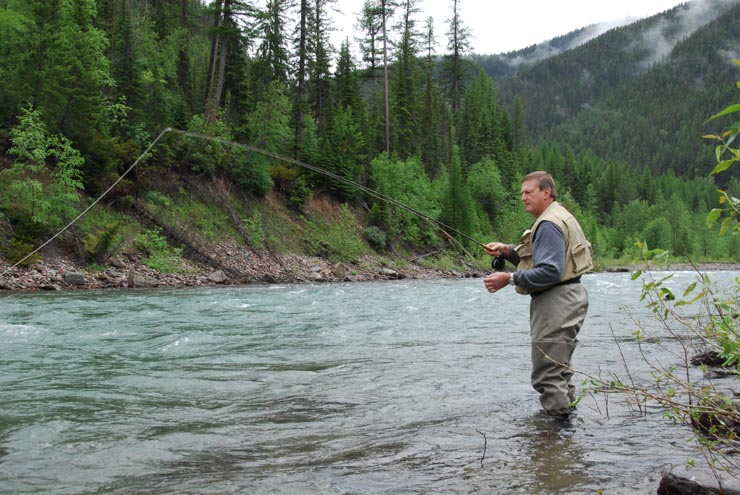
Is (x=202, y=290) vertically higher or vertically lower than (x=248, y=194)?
lower

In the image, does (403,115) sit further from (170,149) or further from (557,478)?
(557,478)

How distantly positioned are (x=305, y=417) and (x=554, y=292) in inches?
89.9

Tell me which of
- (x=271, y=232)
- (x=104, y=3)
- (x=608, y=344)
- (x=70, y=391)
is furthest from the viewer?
(x=104, y=3)

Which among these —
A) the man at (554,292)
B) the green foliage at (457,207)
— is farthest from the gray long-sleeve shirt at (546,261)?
the green foliage at (457,207)

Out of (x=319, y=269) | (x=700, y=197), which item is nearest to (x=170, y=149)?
(x=319, y=269)

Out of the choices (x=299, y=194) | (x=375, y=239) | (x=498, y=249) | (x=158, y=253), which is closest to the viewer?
(x=498, y=249)

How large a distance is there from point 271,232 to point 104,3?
50.8 ft

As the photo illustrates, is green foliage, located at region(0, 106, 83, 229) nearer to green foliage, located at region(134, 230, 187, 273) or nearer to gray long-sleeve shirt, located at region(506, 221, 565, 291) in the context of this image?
green foliage, located at region(134, 230, 187, 273)

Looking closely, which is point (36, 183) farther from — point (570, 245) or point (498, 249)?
point (570, 245)

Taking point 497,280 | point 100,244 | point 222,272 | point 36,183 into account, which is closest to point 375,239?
point 222,272

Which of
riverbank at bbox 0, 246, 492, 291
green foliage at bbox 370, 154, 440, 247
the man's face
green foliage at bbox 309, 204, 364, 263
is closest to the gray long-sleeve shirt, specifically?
the man's face

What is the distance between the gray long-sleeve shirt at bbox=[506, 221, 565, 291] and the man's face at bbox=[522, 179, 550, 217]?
0.95ft

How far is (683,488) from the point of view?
304 cm

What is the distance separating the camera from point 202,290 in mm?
18703
